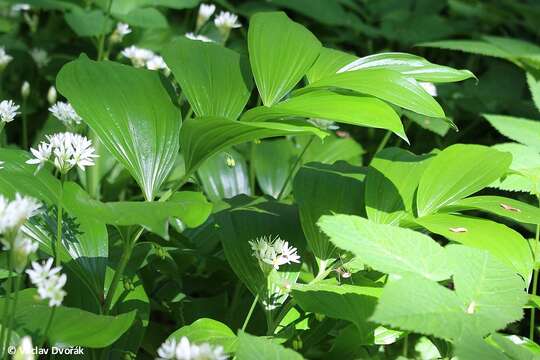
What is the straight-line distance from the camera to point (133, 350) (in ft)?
3.57

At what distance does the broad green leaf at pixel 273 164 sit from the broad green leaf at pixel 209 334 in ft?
2.11

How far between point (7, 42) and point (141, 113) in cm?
117

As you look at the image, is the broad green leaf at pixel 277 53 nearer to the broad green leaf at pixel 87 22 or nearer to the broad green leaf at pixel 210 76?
the broad green leaf at pixel 210 76

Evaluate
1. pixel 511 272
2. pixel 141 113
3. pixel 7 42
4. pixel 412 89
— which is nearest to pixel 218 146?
pixel 141 113

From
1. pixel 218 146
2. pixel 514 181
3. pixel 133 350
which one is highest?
pixel 218 146

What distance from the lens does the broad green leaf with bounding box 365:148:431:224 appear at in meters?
1.15

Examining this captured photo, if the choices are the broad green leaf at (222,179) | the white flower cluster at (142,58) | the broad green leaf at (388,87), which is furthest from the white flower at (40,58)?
the broad green leaf at (388,87)

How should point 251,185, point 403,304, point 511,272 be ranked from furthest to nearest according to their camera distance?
point 251,185 < point 511,272 < point 403,304

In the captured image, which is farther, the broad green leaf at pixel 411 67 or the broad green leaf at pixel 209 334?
the broad green leaf at pixel 411 67

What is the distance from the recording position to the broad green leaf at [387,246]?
900mm

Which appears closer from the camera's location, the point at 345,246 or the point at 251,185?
the point at 345,246

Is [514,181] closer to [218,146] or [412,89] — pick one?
[412,89]

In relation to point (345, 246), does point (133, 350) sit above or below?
below

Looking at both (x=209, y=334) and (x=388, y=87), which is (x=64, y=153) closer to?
(x=209, y=334)
